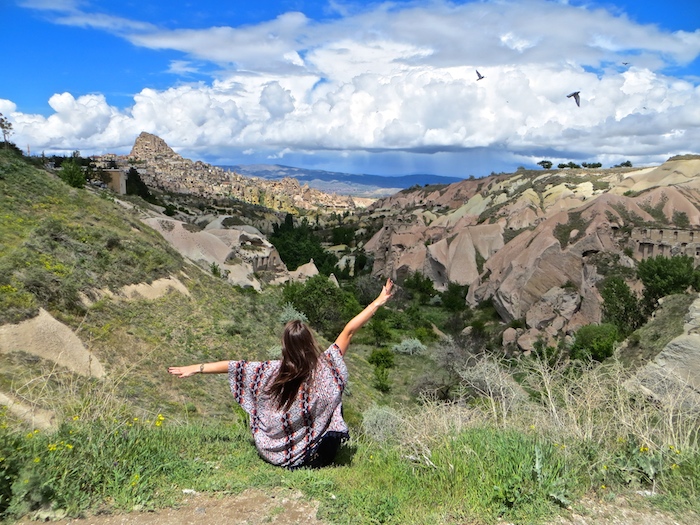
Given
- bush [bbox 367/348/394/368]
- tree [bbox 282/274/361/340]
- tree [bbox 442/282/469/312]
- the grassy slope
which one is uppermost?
the grassy slope

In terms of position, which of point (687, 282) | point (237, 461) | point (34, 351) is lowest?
point (687, 282)

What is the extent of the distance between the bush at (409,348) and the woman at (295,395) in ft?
69.3

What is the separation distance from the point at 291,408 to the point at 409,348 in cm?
2161

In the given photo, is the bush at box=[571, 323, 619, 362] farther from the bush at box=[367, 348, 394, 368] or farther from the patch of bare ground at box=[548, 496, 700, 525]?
the patch of bare ground at box=[548, 496, 700, 525]

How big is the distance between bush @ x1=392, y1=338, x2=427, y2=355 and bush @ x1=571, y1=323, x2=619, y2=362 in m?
7.28

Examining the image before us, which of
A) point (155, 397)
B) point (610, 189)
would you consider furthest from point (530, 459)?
point (610, 189)

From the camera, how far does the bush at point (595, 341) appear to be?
1883cm

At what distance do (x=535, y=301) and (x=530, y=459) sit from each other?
28.6 metres

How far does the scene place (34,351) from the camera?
7.93 m

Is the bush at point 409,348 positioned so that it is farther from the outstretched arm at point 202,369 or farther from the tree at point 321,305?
the outstretched arm at point 202,369

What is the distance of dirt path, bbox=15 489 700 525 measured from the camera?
3168 mm

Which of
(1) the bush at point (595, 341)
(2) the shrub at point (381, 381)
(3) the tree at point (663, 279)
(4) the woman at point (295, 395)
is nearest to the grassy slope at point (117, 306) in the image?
(2) the shrub at point (381, 381)

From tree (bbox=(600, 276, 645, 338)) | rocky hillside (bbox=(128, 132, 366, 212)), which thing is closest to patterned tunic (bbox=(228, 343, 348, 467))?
tree (bbox=(600, 276, 645, 338))

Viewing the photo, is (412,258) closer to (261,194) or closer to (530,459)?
(530,459)
